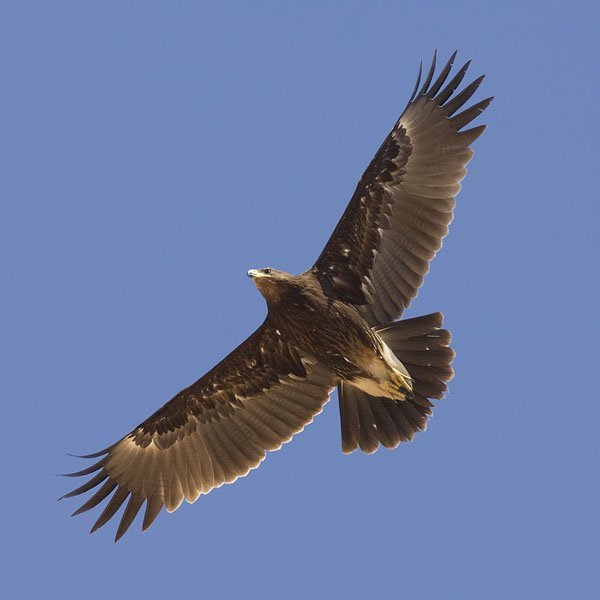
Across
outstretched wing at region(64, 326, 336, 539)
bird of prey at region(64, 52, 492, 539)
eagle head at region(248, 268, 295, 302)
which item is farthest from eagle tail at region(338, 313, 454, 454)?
eagle head at region(248, 268, 295, 302)

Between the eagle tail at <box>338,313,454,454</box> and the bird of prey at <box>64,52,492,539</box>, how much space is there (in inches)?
0.4

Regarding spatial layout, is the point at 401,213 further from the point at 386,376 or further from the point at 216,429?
the point at 216,429


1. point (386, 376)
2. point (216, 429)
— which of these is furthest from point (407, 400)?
point (216, 429)

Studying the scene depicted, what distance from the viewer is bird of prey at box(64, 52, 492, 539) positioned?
11.9m

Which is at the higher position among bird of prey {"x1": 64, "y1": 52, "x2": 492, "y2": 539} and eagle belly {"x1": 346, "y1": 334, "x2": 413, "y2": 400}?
bird of prey {"x1": 64, "y1": 52, "x2": 492, "y2": 539}

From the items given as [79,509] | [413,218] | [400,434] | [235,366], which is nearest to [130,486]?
[79,509]

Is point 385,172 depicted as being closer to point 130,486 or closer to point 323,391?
point 323,391

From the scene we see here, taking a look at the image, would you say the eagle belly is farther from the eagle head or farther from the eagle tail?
the eagle head

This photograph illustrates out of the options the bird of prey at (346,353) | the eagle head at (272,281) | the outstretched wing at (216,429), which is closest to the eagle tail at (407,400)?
the bird of prey at (346,353)

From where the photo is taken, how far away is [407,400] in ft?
39.6

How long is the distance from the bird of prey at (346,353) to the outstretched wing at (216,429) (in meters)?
0.01

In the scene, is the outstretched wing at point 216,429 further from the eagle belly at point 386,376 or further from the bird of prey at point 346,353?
the eagle belly at point 386,376

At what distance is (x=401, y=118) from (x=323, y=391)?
302cm

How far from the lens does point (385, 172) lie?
1220cm
